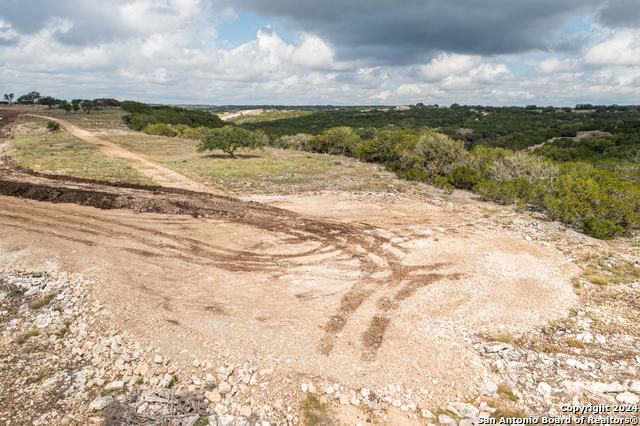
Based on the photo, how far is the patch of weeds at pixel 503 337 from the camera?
7.33m

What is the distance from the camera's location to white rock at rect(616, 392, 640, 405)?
18.4 ft

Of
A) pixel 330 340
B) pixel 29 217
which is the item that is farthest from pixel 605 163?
pixel 29 217

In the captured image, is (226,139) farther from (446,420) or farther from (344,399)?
(446,420)

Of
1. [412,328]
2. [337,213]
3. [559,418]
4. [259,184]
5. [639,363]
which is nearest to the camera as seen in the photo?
[559,418]

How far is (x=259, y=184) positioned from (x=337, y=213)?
8.64m

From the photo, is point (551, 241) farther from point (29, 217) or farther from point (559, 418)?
point (29, 217)

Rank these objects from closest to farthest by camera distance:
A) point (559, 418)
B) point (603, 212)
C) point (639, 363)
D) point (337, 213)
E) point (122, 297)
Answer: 1. point (559, 418)
2. point (639, 363)
3. point (122, 297)
4. point (603, 212)
5. point (337, 213)

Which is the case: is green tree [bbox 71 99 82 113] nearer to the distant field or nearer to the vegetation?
the vegetation

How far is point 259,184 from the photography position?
23.1 meters

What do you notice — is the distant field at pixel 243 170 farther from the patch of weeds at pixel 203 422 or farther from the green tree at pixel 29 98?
the green tree at pixel 29 98

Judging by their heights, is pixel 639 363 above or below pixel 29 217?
below

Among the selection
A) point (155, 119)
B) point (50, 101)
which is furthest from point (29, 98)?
point (155, 119)

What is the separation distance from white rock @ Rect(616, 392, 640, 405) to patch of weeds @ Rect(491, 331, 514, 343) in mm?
1955

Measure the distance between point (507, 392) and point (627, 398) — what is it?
2.06 meters
